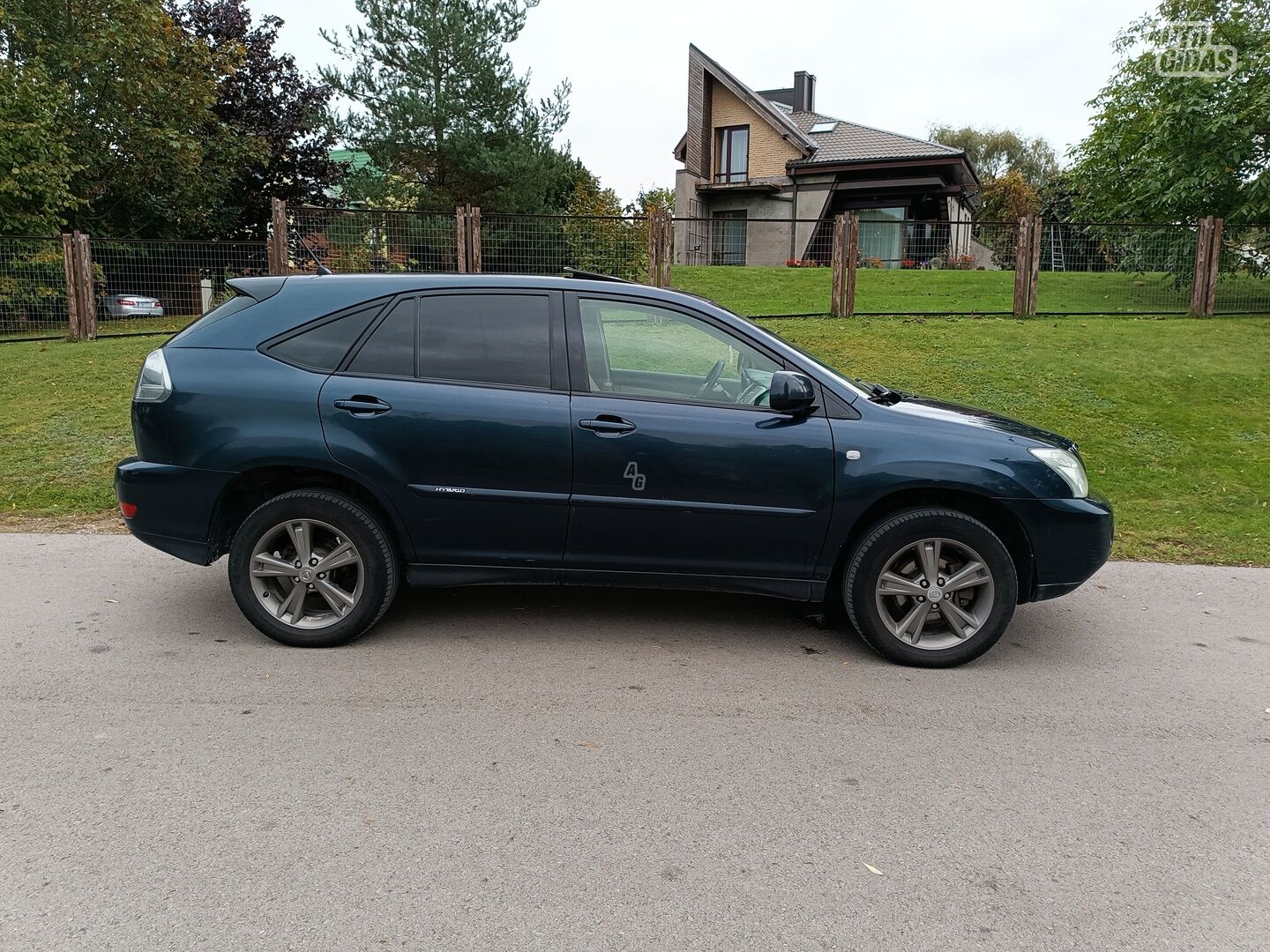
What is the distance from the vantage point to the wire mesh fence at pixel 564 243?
14.1 m

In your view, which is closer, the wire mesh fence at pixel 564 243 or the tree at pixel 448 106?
the wire mesh fence at pixel 564 243

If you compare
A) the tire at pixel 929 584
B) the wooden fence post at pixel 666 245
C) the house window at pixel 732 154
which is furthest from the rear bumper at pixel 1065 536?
the house window at pixel 732 154

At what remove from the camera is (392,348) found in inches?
178

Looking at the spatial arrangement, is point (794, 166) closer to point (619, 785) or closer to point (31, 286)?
point (31, 286)

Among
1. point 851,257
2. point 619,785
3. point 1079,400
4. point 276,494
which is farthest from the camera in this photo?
point 851,257

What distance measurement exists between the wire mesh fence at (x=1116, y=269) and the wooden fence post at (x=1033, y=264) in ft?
1.62

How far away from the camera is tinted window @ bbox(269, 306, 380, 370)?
176 inches

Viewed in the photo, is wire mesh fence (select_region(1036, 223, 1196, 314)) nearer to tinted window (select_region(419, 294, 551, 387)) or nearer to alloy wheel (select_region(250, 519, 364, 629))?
tinted window (select_region(419, 294, 551, 387))

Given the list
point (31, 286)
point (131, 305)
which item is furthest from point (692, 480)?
point (31, 286)

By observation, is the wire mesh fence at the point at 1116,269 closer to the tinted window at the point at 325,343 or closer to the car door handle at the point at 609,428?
the car door handle at the point at 609,428

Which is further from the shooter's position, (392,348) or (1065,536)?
(392,348)

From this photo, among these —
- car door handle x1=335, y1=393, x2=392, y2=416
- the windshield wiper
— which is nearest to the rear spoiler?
car door handle x1=335, y1=393, x2=392, y2=416

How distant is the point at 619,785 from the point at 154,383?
9.73ft

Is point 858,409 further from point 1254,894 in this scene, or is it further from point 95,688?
point 95,688
